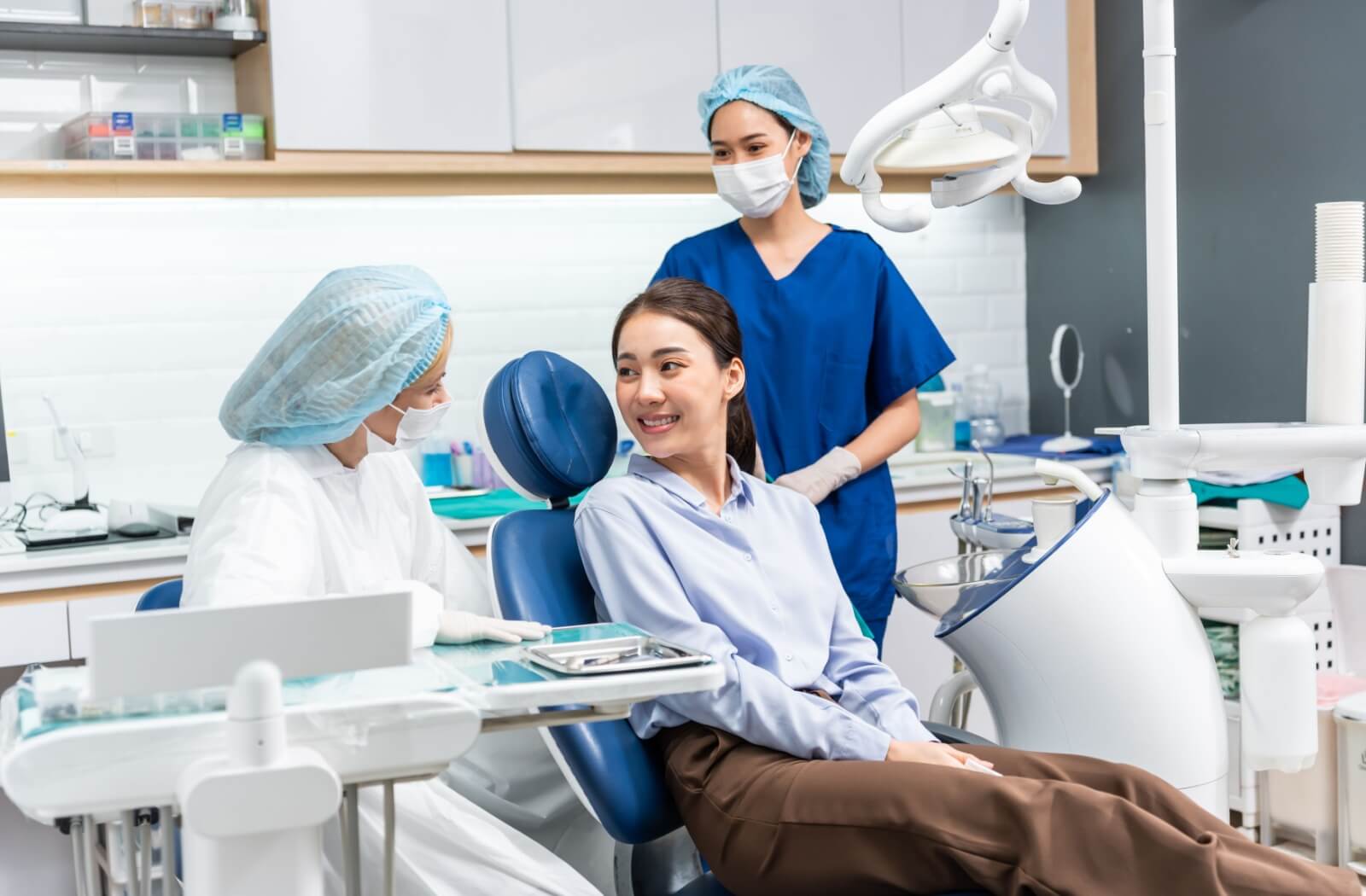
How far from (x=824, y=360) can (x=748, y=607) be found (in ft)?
2.83

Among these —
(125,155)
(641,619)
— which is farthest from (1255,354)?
(125,155)

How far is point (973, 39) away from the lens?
3680mm

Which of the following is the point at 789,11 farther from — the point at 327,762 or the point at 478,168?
the point at 327,762

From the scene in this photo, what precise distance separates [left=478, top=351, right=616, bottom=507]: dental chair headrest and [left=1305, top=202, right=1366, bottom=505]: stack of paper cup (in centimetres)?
94

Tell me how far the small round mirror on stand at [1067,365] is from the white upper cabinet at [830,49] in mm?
866

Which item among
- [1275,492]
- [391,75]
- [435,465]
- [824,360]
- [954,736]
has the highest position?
[391,75]

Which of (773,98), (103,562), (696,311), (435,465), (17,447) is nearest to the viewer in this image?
(696,311)

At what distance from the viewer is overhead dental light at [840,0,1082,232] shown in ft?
5.58

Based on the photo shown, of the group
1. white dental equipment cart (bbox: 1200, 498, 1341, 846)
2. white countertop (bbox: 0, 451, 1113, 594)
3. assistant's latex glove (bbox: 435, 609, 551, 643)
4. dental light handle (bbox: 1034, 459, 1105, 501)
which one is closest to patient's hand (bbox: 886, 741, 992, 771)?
dental light handle (bbox: 1034, 459, 1105, 501)

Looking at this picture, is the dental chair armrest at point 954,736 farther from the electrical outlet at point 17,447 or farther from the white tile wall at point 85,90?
the white tile wall at point 85,90

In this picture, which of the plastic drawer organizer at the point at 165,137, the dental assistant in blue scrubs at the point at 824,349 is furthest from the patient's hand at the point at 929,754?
the plastic drawer organizer at the point at 165,137

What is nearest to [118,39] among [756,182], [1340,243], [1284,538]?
[756,182]

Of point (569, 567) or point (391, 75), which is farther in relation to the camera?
point (391, 75)

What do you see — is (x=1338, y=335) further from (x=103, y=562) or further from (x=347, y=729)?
(x=103, y=562)
